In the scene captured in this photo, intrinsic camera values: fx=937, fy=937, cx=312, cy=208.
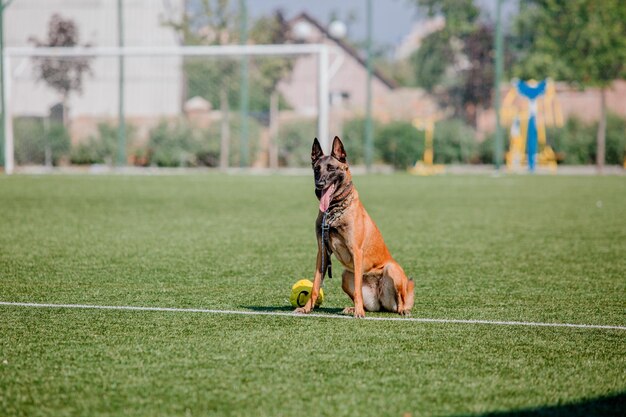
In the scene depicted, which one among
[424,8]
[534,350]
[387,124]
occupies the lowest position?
[534,350]

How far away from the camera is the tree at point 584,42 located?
32969mm

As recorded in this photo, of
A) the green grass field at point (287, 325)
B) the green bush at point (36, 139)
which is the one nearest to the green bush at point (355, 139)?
the green bush at point (36, 139)

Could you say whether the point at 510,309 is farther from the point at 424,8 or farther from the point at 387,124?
the point at 424,8

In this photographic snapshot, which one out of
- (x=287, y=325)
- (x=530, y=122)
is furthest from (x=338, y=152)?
(x=530, y=122)

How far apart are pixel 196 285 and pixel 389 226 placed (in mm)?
5894

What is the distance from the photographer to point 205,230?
1277 cm

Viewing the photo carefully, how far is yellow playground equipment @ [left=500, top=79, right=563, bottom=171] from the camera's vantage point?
30.7m

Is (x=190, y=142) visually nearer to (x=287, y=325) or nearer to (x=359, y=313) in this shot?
(x=359, y=313)

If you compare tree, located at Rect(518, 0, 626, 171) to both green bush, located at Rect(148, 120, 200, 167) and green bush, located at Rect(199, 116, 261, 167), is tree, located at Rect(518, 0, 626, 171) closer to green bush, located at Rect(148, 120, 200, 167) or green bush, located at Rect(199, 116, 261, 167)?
green bush, located at Rect(199, 116, 261, 167)

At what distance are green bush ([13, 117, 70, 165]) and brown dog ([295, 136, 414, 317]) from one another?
1020 inches

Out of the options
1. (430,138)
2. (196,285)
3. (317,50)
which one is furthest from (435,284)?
(430,138)

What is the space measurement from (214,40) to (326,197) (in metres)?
26.5

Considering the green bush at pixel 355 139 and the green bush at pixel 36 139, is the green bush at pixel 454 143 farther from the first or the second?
the green bush at pixel 36 139

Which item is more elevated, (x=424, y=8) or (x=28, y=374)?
(x=424, y=8)
